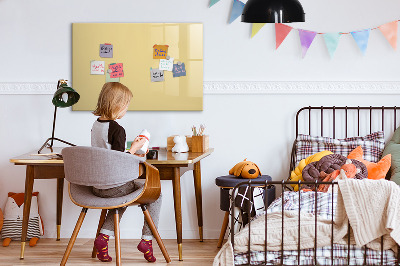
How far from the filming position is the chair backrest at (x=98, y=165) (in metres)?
3.26

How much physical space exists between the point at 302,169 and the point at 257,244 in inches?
43.0

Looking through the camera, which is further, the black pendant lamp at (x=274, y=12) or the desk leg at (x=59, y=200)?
the desk leg at (x=59, y=200)

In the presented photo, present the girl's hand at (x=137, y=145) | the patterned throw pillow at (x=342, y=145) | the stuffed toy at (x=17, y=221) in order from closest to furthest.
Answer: the girl's hand at (x=137, y=145) < the patterned throw pillow at (x=342, y=145) < the stuffed toy at (x=17, y=221)

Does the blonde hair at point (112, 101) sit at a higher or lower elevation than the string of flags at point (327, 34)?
lower

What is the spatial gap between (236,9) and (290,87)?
676 mm

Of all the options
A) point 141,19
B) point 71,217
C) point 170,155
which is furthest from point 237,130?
point 71,217

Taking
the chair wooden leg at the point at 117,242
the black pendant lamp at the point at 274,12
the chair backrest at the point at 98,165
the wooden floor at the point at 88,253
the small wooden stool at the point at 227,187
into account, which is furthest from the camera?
the small wooden stool at the point at 227,187

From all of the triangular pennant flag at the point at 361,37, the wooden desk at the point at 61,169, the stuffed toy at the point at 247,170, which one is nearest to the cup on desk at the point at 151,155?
the wooden desk at the point at 61,169

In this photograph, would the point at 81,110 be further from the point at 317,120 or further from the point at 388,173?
the point at 388,173


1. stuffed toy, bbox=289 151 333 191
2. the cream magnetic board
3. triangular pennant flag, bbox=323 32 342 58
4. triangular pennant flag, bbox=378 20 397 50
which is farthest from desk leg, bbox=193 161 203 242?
triangular pennant flag, bbox=378 20 397 50

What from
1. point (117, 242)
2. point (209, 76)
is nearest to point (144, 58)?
point (209, 76)

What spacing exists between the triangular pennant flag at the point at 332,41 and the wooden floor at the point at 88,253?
1589 mm

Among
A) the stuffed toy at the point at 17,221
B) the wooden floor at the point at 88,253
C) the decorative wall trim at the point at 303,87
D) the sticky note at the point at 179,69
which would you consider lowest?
the wooden floor at the point at 88,253

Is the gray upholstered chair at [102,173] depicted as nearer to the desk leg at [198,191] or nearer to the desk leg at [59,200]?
the desk leg at [198,191]
